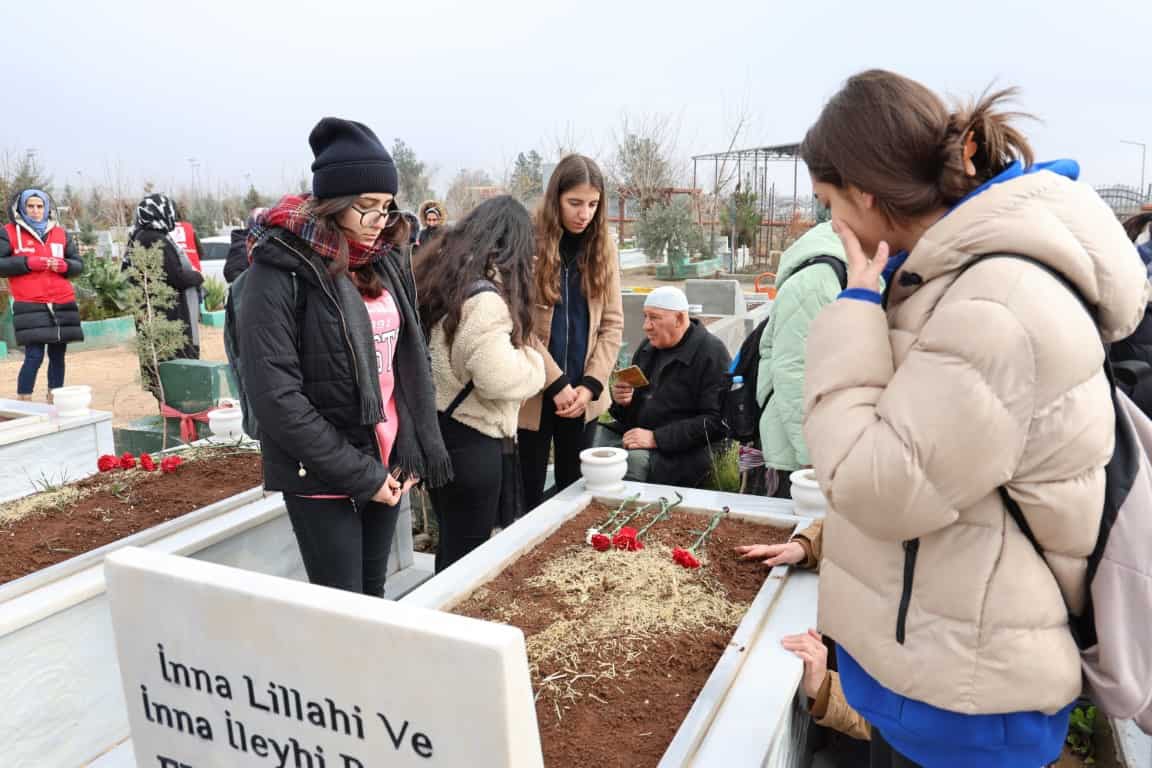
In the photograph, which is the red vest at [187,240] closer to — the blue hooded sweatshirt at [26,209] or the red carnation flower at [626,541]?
the blue hooded sweatshirt at [26,209]

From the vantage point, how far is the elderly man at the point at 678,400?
384cm

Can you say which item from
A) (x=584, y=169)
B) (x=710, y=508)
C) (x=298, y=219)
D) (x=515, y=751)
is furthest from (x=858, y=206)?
(x=584, y=169)

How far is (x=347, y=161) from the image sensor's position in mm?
2115

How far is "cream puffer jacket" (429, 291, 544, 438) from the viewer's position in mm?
2680

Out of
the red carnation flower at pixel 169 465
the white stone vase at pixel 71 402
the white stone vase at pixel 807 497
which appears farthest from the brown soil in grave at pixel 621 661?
the white stone vase at pixel 71 402

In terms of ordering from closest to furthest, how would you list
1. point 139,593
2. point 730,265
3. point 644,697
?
point 139,593, point 644,697, point 730,265

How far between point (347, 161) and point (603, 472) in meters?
1.28

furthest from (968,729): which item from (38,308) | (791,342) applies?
(38,308)

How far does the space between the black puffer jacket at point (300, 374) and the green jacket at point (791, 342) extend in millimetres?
1222

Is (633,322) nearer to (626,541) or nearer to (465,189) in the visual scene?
(626,541)

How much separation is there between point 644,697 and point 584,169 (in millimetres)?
2028

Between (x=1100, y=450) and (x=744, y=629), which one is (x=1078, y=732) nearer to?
(x=744, y=629)

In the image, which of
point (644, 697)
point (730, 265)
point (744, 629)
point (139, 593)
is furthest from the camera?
point (730, 265)

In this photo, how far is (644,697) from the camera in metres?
1.66
